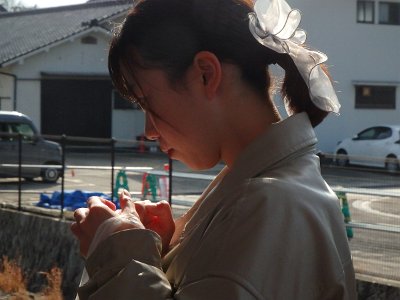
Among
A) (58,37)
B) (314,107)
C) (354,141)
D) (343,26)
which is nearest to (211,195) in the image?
(314,107)

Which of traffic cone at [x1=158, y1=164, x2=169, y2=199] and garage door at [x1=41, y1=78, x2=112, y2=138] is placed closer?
traffic cone at [x1=158, y1=164, x2=169, y2=199]

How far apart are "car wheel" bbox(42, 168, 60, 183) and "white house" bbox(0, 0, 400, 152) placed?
17.5 meters

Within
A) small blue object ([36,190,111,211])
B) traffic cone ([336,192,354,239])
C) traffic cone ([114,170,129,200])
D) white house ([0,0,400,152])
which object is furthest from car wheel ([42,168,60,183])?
white house ([0,0,400,152])

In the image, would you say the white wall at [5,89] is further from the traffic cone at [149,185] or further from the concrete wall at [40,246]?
the traffic cone at [149,185]

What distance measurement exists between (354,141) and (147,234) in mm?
26598

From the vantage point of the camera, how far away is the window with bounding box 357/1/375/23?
3200cm

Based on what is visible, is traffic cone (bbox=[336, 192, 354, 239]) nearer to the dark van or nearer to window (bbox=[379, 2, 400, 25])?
the dark van

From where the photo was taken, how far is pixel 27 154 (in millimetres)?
15133

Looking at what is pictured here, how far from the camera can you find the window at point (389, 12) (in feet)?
107

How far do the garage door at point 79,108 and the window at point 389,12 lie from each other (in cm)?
1069

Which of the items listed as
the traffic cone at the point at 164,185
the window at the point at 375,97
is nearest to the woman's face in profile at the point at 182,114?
the traffic cone at the point at 164,185

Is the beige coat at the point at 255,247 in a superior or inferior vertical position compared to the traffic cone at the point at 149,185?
superior

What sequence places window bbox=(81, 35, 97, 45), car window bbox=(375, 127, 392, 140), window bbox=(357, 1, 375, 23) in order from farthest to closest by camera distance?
window bbox=(81, 35, 97, 45), window bbox=(357, 1, 375, 23), car window bbox=(375, 127, 392, 140)

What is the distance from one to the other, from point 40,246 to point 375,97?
25.0 meters
